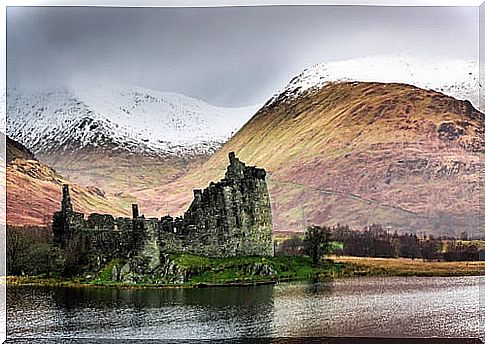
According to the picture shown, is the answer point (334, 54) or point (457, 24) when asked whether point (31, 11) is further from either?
point (457, 24)

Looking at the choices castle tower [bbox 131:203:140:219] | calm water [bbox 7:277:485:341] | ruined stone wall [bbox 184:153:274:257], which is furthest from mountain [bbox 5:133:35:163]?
ruined stone wall [bbox 184:153:274:257]

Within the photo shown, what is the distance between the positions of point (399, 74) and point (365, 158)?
562mm

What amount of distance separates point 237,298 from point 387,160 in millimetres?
1261

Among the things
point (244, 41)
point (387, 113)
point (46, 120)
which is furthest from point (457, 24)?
point (46, 120)

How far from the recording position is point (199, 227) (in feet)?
21.3

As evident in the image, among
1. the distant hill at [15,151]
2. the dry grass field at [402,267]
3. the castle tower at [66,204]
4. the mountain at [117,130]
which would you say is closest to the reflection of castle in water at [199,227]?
the castle tower at [66,204]

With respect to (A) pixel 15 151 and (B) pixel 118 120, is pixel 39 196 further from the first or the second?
(B) pixel 118 120

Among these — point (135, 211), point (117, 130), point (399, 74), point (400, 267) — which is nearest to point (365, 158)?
point (399, 74)

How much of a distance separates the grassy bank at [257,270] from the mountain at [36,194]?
38 centimetres

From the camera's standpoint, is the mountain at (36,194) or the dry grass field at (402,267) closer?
the dry grass field at (402,267)

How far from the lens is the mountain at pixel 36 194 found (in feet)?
21.4

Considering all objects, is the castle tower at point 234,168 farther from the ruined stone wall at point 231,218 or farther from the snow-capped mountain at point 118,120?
the snow-capped mountain at point 118,120

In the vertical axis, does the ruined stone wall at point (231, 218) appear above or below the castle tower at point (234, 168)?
below

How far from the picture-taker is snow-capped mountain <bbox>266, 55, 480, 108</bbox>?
21.0 feet
